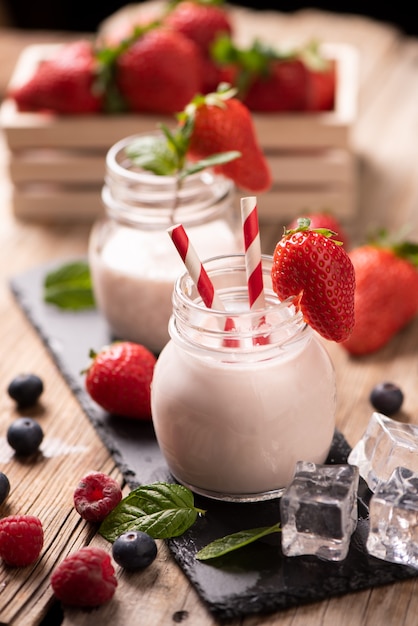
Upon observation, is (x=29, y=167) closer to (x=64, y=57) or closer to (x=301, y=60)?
(x=64, y=57)

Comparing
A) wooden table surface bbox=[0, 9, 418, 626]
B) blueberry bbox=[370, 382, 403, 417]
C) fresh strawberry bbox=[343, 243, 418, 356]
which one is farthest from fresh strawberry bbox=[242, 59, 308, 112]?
blueberry bbox=[370, 382, 403, 417]

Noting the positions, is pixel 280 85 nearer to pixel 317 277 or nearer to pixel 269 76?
pixel 269 76

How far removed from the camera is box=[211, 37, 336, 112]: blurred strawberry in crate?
2303 millimetres

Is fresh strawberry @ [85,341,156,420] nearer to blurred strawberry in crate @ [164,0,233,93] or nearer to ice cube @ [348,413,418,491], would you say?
ice cube @ [348,413,418,491]

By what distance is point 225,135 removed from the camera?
5.61 ft

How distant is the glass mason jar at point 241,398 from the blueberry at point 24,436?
0.26 metres

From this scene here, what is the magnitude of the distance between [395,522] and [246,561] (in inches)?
8.3

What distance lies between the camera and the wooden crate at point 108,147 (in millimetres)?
2336

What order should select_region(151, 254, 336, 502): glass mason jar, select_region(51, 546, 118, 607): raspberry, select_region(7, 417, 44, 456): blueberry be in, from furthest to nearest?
select_region(7, 417, 44, 456): blueberry < select_region(151, 254, 336, 502): glass mason jar < select_region(51, 546, 118, 607): raspberry

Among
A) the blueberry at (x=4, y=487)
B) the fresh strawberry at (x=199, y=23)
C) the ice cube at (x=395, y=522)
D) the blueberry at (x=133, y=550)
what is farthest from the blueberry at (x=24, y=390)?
the fresh strawberry at (x=199, y=23)

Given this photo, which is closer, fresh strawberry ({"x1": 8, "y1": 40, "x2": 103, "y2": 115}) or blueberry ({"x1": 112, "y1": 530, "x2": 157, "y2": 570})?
blueberry ({"x1": 112, "y1": 530, "x2": 157, "y2": 570})

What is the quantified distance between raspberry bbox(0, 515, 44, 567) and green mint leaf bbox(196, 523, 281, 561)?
229 millimetres

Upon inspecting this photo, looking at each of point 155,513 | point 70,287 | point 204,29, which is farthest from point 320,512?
point 204,29

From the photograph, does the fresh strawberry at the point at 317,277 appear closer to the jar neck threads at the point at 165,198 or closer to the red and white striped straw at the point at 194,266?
the red and white striped straw at the point at 194,266
